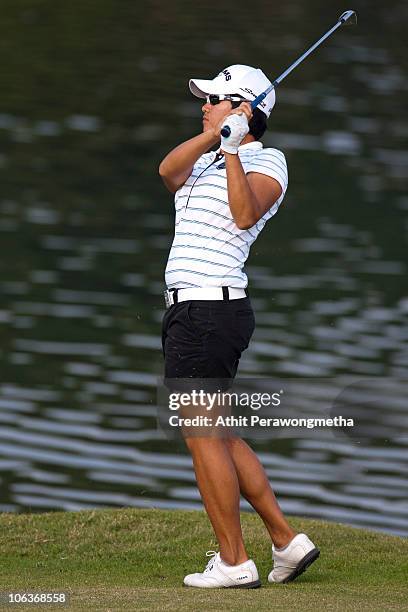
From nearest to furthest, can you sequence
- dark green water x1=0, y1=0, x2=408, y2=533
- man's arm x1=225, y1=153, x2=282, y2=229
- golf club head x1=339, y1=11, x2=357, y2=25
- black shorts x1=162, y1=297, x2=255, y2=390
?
1. man's arm x1=225, y1=153, x2=282, y2=229
2. black shorts x1=162, y1=297, x2=255, y2=390
3. golf club head x1=339, y1=11, x2=357, y2=25
4. dark green water x1=0, y1=0, x2=408, y2=533

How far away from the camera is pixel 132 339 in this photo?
37.0ft

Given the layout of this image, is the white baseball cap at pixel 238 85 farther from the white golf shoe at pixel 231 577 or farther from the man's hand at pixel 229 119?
the white golf shoe at pixel 231 577

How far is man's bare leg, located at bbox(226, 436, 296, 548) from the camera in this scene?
19.6 feet

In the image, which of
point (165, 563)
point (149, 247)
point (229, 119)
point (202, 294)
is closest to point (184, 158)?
point (229, 119)

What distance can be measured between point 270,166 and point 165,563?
179cm

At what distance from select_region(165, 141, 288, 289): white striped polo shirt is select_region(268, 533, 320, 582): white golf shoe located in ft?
3.16

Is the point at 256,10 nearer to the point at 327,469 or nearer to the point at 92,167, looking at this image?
the point at 92,167

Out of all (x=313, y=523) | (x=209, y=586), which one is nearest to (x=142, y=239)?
(x=313, y=523)

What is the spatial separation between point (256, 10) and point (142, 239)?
14.9 m

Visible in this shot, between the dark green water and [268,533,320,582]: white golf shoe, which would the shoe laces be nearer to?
[268,533,320,582]: white golf shoe

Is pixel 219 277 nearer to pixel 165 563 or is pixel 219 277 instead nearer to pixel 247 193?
pixel 247 193

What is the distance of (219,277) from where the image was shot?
5.84 metres

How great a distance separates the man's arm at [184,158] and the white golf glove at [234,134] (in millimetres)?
101

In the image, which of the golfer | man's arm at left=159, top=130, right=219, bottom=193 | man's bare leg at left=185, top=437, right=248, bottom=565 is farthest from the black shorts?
man's arm at left=159, top=130, right=219, bottom=193
